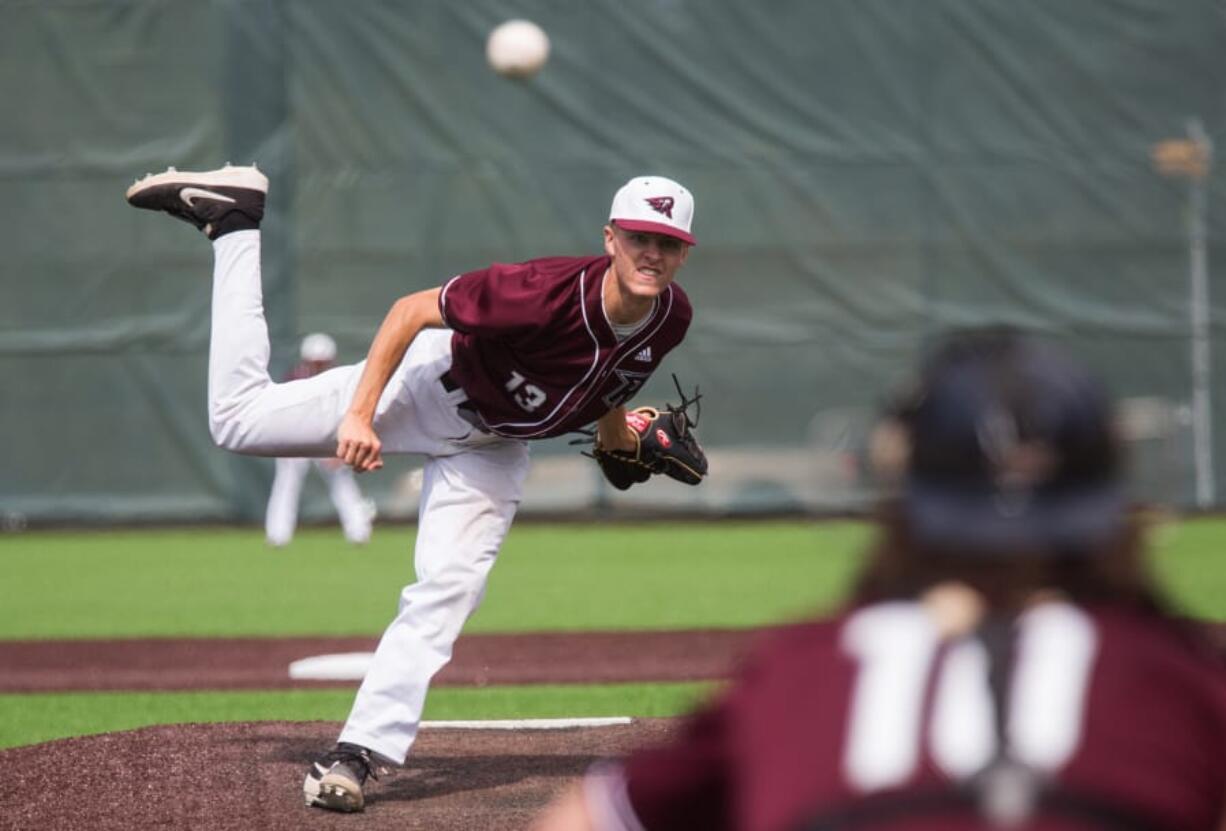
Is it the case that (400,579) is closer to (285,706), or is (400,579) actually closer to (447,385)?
(285,706)

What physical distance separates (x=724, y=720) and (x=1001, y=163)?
15550mm

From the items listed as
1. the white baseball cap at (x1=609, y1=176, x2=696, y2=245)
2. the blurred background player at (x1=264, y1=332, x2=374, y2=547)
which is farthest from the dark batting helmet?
the blurred background player at (x1=264, y1=332, x2=374, y2=547)

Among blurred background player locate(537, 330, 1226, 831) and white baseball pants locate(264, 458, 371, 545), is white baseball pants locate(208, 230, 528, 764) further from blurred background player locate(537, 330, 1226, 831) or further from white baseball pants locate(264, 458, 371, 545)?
white baseball pants locate(264, 458, 371, 545)

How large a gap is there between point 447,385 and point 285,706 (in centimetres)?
236

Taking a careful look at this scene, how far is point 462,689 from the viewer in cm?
755

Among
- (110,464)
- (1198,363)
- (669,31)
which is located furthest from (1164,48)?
(110,464)

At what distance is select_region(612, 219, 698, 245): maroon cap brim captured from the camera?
473cm

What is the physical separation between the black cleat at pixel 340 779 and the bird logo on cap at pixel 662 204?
1.62 meters

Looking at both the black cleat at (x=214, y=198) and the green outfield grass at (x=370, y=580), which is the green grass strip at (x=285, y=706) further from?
the black cleat at (x=214, y=198)

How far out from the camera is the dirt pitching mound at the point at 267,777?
457cm

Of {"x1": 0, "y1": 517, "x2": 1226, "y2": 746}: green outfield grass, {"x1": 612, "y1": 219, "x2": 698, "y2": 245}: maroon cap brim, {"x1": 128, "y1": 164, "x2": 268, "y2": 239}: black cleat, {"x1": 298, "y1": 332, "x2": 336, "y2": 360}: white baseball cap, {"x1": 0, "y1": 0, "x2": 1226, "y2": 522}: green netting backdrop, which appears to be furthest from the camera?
{"x1": 0, "y1": 0, "x2": 1226, "y2": 522}: green netting backdrop

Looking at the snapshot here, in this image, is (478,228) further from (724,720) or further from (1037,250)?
(724,720)

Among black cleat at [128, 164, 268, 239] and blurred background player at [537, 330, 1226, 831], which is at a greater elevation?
blurred background player at [537, 330, 1226, 831]

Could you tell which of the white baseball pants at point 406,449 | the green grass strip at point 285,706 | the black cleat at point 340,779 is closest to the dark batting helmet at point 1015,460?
the black cleat at point 340,779
